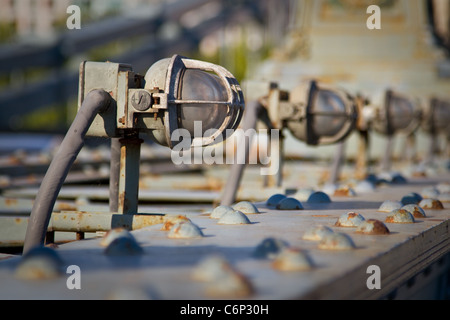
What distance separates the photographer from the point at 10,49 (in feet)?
123

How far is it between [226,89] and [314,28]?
14.7m

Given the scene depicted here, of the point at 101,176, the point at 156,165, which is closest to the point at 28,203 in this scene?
the point at 101,176

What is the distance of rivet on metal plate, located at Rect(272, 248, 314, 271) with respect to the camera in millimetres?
2369

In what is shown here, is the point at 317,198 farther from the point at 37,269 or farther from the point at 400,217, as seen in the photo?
the point at 37,269


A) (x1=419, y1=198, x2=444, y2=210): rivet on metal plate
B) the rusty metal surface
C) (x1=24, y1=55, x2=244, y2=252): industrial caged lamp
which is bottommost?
the rusty metal surface

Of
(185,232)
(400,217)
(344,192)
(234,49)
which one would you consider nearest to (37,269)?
(185,232)

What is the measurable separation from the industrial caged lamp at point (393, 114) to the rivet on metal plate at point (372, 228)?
5.73m

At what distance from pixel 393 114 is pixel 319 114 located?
3.74m

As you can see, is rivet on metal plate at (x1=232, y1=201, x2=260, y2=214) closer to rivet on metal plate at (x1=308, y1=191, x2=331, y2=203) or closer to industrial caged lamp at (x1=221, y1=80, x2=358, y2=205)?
rivet on metal plate at (x1=308, y1=191, x2=331, y2=203)

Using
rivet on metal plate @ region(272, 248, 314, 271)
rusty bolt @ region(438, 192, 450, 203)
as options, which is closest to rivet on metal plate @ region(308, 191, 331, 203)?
rusty bolt @ region(438, 192, 450, 203)

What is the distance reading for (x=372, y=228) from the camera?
329 cm

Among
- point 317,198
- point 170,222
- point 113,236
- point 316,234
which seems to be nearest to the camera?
point 113,236

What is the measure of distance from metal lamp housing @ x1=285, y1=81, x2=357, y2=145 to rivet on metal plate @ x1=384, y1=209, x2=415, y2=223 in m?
2.33
